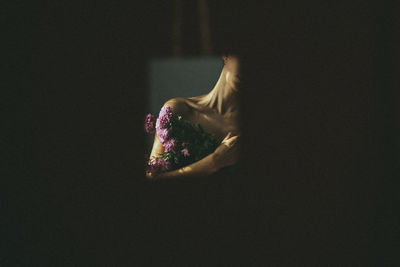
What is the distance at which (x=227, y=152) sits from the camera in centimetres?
113

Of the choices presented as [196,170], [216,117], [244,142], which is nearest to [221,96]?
[216,117]

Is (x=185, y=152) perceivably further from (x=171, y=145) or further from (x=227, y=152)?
Result: (x=227, y=152)

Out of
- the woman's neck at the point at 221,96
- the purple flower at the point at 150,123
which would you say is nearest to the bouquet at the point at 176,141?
the purple flower at the point at 150,123

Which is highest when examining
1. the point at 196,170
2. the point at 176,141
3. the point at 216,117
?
the point at 216,117

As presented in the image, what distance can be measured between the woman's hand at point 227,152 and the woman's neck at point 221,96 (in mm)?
119

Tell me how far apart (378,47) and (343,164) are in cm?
56

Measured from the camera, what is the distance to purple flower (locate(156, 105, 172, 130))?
3.61 feet

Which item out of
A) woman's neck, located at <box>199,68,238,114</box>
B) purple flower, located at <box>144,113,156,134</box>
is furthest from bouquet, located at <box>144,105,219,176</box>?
woman's neck, located at <box>199,68,238,114</box>

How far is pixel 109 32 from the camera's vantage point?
3.59 feet

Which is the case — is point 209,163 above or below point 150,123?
below

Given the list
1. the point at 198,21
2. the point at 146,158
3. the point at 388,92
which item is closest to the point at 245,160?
the point at 146,158

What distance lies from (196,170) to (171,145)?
0.15 m

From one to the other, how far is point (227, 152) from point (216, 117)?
15 cm

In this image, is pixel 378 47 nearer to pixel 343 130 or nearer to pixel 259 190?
pixel 343 130
